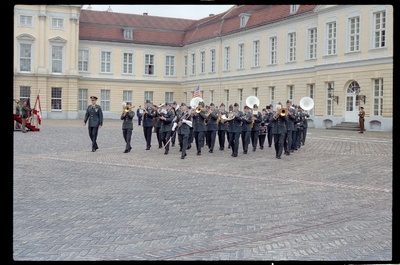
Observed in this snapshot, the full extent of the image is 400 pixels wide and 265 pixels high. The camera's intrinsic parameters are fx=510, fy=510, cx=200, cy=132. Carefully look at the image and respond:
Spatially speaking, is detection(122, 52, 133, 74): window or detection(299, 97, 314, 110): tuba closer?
detection(299, 97, 314, 110): tuba

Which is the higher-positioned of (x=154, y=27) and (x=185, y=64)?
(x=154, y=27)

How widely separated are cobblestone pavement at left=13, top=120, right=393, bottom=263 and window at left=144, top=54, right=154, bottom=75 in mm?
45087

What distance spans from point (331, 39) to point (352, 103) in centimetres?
521

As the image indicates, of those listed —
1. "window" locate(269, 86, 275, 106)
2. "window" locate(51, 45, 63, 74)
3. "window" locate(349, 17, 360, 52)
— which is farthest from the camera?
"window" locate(51, 45, 63, 74)

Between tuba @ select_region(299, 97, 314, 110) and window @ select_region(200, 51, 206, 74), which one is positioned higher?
window @ select_region(200, 51, 206, 74)

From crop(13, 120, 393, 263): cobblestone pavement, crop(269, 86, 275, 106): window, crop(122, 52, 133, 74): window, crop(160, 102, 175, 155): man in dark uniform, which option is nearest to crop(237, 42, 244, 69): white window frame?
crop(269, 86, 275, 106): window

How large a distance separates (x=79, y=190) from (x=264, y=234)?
15.4ft

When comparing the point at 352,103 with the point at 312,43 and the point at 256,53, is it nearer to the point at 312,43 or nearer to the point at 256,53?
the point at 312,43

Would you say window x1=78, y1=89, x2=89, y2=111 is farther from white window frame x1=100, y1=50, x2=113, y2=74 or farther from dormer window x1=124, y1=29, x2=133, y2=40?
dormer window x1=124, y1=29, x2=133, y2=40

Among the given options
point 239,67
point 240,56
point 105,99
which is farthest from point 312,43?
point 105,99

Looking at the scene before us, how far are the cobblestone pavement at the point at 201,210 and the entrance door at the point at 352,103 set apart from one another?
20.9 meters

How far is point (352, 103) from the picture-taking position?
118 ft

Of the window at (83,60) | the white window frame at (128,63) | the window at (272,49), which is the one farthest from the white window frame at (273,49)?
the window at (83,60)

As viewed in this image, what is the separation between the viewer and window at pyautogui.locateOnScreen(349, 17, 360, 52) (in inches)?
1377
